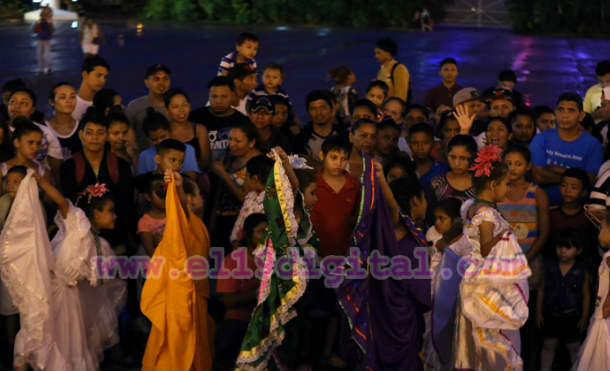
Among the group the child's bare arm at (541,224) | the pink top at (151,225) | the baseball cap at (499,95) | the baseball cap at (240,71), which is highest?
the baseball cap at (240,71)

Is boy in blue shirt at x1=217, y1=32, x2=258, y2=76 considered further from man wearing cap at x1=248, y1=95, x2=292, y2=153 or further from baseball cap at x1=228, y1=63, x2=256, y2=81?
man wearing cap at x1=248, y1=95, x2=292, y2=153

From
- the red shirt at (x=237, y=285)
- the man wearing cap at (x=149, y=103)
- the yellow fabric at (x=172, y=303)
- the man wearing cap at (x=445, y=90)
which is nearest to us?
the yellow fabric at (x=172, y=303)

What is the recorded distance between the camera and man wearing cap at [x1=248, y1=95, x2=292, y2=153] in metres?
7.21

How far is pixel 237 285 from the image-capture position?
5512 mm

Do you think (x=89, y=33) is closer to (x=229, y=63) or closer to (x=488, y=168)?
(x=229, y=63)

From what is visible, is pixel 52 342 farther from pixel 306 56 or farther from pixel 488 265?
pixel 306 56

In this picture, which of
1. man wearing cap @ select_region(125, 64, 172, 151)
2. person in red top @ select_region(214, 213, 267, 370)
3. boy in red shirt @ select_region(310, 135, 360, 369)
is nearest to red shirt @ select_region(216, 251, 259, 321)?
person in red top @ select_region(214, 213, 267, 370)

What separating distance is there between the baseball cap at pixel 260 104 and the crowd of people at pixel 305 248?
1.74 feet

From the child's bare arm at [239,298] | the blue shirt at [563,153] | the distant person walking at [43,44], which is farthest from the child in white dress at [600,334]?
the distant person walking at [43,44]

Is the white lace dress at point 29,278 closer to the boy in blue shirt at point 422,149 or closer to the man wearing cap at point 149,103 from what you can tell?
the man wearing cap at point 149,103

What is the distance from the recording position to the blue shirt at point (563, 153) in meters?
6.68

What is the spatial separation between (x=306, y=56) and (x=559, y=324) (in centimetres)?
1843

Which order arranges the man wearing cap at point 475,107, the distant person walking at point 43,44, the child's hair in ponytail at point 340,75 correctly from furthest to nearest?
the distant person walking at point 43,44, the child's hair in ponytail at point 340,75, the man wearing cap at point 475,107

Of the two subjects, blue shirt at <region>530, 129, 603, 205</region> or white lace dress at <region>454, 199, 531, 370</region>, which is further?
blue shirt at <region>530, 129, 603, 205</region>
